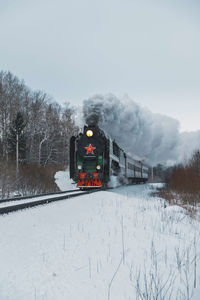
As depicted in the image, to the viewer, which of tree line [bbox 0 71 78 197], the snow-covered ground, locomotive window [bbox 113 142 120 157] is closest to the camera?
locomotive window [bbox 113 142 120 157]

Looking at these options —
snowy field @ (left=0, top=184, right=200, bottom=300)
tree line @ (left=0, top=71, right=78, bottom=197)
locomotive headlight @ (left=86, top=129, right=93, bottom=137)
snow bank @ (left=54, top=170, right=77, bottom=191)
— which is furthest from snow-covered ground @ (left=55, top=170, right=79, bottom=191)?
snowy field @ (left=0, top=184, right=200, bottom=300)

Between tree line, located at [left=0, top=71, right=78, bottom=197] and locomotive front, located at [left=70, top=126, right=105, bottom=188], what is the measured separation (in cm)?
625

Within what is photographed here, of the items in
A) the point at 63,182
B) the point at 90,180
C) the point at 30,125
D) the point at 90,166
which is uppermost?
the point at 30,125

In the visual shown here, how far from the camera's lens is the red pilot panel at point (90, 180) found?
14.7 metres

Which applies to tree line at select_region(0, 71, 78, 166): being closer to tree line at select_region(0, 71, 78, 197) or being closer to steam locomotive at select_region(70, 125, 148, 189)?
tree line at select_region(0, 71, 78, 197)

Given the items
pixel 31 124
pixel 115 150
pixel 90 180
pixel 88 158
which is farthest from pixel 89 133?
pixel 31 124

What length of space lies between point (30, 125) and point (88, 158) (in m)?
19.2

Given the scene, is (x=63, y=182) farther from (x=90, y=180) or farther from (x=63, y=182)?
(x=90, y=180)

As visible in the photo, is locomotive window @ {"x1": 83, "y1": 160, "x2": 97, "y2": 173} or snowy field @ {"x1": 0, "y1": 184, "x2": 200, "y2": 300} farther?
locomotive window @ {"x1": 83, "y1": 160, "x2": 97, "y2": 173}

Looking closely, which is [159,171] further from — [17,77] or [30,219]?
[30,219]

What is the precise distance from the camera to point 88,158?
14992 millimetres

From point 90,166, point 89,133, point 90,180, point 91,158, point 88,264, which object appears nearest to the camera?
point 88,264

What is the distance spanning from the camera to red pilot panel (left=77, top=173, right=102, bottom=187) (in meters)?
14.7

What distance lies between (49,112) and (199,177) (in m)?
27.4
